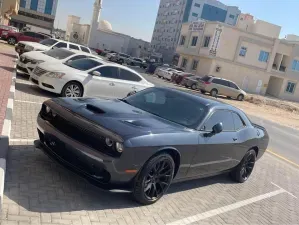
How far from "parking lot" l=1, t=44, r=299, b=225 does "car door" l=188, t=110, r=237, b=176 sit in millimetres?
466

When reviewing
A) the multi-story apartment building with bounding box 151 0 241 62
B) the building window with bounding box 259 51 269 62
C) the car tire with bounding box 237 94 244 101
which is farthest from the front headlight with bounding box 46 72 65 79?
the multi-story apartment building with bounding box 151 0 241 62

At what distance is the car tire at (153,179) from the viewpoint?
465 centimetres

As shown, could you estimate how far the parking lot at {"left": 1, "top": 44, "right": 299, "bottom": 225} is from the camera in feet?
13.5

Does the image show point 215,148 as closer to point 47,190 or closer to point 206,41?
point 47,190

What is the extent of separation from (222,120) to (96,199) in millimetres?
2707

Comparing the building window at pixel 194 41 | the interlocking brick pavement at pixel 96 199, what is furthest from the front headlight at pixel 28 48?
the building window at pixel 194 41

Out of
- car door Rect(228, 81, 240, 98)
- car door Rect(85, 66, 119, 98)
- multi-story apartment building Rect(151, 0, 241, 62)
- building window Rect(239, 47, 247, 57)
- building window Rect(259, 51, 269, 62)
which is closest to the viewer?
car door Rect(85, 66, 119, 98)

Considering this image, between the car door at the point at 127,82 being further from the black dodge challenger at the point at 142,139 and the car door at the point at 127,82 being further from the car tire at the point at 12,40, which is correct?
the car tire at the point at 12,40

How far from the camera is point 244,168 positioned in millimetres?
7211

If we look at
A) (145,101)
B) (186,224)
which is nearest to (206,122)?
(145,101)

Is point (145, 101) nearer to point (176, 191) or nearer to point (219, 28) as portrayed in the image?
point (176, 191)

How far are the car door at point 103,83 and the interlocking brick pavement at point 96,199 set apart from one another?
354 centimetres

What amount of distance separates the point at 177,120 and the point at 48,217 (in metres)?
2.51

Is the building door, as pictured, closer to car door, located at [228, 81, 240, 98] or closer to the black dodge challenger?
car door, located at [228, 81, 240, 98]
